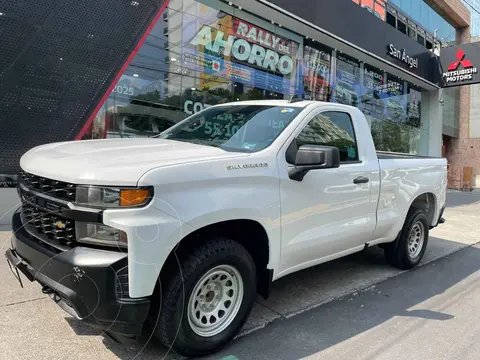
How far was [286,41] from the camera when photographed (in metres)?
13.4

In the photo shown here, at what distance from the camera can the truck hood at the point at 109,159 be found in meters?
2.50

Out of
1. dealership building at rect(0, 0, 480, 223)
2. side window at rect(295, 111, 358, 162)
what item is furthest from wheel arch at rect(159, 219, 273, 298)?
dealership building at rect(0, 0, 480, 223)

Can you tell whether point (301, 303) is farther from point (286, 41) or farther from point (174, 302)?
point (286, 41)

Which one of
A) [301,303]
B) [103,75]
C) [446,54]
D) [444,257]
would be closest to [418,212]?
[444,257]

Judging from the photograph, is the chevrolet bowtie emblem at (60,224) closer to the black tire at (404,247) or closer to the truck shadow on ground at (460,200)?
the black tire at (404,247)

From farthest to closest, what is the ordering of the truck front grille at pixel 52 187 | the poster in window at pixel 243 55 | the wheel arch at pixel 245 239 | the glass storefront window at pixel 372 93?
the glass storefront window at pixel 372 93
the poster in window at pixel 243 55
the wheel arch at pixel 245 239
the truck front grille at pixel 52 187

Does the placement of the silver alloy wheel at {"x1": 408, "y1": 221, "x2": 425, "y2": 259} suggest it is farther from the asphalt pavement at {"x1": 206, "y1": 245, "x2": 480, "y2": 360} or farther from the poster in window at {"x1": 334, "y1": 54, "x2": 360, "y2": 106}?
the poster in window at {"x1": 334, "y1": 54, "x2": 360, "y2": 106}

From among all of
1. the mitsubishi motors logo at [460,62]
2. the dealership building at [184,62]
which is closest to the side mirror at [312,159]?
the dealership building at [184,62]

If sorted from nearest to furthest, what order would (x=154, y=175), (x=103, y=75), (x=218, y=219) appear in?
(x=154, y=175) < (x=218, y=219) < (x=103, y=75)

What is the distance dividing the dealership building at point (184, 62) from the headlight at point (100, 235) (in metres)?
5.28

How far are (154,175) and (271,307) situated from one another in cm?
212

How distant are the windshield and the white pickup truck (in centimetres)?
2

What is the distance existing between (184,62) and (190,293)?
883cm

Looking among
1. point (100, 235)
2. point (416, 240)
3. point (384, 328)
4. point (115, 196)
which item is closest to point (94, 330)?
point (100, 235)
